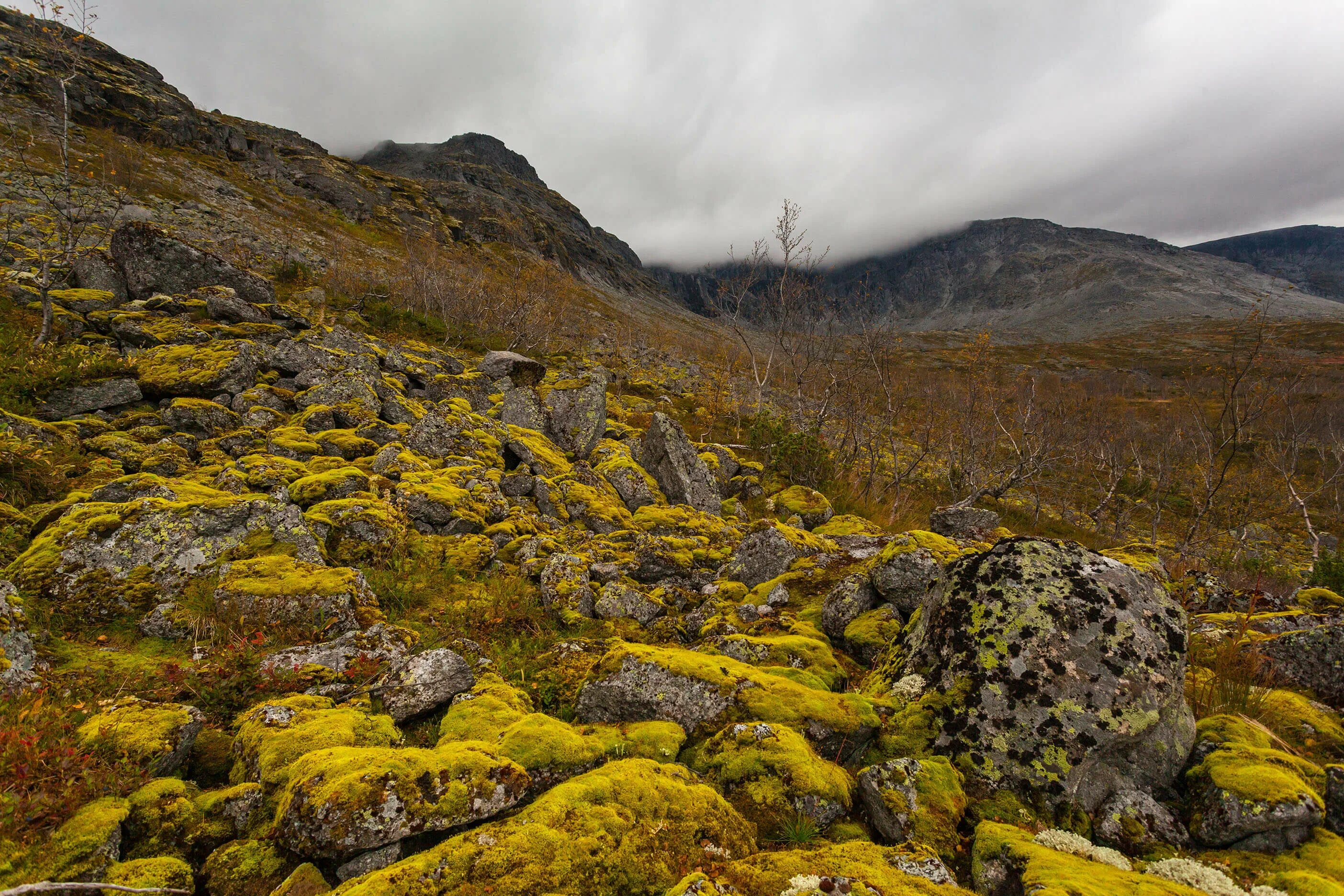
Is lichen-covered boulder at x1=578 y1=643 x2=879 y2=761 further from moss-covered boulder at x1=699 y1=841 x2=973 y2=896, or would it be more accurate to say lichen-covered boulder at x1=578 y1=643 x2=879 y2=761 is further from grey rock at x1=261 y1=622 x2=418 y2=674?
grey rock at x1=261 y1=622 x2=418 y2=674

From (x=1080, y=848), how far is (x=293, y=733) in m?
6.59

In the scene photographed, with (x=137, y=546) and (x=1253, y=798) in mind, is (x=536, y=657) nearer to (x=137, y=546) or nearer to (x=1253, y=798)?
(x=137, y=546)

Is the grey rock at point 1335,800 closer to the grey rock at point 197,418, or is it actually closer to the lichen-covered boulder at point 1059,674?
the lichen-covered boulder at point 1059,674

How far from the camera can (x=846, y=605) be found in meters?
7.85

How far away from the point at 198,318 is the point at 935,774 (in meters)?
22.3

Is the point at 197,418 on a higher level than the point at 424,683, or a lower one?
higher

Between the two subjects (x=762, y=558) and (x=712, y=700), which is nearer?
(x=712, y=700)

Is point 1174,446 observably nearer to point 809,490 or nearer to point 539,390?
point 809,490

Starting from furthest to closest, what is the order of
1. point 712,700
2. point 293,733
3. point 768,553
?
1. point 768,553
2. point 712,700
3. point 293,733

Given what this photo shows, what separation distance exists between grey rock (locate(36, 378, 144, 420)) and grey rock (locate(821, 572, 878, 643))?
15970mm

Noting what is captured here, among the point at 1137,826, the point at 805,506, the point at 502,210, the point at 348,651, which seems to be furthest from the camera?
the point at 502,210

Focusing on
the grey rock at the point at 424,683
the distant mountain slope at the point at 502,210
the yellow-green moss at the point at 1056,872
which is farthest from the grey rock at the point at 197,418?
the distant mountain slope at the point at 502,210

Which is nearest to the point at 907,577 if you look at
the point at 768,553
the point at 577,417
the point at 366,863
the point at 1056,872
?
the point at 768,553

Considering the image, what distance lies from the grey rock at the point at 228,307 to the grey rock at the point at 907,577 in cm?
2016
